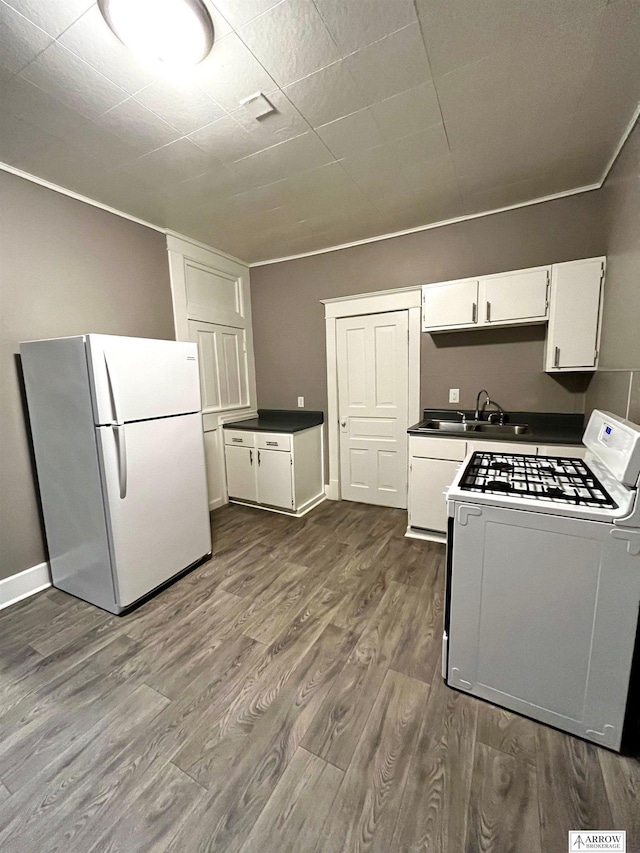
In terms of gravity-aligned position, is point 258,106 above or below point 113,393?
above

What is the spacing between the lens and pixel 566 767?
3.91 feet

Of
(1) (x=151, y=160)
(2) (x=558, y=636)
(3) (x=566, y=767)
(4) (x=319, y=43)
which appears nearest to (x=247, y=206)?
(1) (x=151, y=160)

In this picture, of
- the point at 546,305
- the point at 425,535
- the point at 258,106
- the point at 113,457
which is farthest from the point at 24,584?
the point at 546,305

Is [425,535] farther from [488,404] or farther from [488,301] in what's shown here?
A: [488,301]

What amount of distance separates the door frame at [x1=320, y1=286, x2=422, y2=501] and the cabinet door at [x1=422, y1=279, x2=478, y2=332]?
1.04 feet

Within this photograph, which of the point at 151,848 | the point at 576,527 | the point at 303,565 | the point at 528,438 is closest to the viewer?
the point at 151,848

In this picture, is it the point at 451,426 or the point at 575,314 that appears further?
the point at 451,426

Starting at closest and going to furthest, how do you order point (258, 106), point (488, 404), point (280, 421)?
1. point (258, 106)
2. point (488, 404)
3. point (280, 421)

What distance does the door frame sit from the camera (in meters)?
3.21

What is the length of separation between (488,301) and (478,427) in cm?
105

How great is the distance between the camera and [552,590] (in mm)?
1255

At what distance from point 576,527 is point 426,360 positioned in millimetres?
2246

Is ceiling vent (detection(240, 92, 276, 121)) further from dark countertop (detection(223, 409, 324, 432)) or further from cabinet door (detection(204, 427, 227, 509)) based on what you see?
cabinet door (detection(204, 427, 227, 509))

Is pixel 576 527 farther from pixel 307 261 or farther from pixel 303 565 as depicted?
pixel 307 261
